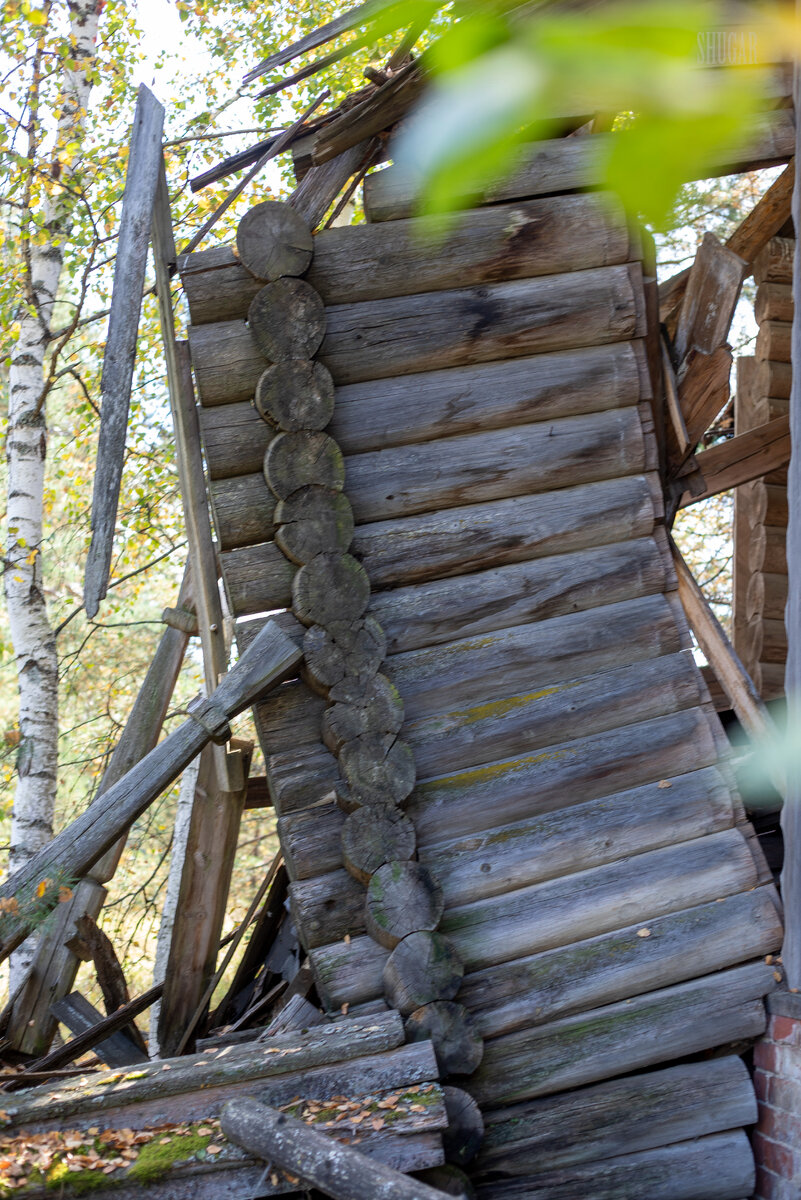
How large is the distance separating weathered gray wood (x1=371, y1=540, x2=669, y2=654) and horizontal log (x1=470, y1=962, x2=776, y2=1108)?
1.61m

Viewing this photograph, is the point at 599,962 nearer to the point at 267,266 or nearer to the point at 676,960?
the point at 676,960

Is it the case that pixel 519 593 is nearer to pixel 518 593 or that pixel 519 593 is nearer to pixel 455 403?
pixel 518 593

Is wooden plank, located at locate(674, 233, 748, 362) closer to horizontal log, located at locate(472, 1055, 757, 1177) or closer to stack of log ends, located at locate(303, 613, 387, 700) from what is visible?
stack of log ends, located at locate(303, 613, 387, 700)

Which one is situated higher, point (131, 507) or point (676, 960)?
point (131, 507)

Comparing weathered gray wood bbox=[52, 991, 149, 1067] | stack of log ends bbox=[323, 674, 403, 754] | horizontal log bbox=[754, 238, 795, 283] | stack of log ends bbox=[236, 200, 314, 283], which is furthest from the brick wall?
horizontal log bbox=[754, 238, 795, 283]

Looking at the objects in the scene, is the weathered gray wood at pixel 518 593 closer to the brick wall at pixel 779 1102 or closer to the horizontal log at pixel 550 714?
the horizontal log at pixel 550 714

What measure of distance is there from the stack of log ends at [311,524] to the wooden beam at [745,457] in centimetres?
279

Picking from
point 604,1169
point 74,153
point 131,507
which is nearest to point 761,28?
point 604,1169

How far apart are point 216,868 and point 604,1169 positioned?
263cm

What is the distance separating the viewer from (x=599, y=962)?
163 inches

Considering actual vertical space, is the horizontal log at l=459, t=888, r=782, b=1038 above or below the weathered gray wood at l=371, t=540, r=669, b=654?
below

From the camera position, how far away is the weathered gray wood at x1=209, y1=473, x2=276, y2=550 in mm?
4266

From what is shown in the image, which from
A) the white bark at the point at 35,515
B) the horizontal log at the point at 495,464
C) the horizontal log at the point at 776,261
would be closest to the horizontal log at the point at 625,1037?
the horizontal log at the point at 495,464

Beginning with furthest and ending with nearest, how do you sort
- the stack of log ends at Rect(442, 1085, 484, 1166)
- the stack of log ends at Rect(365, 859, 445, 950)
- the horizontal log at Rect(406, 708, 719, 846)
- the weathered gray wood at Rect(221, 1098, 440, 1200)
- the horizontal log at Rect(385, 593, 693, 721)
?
1. the horizontal log at Rect(385, 593, 693, 721)
2. the horizontal log at Rect(406, 708, 719, 846)
3. the stack of log ends at Rect(365, 859, 445, 950)
4. the stack of log ends at Rect(442, 1085, 484, 1166)
5. the weathered gray wood at Rect(221, 1098, 440, 1200)
